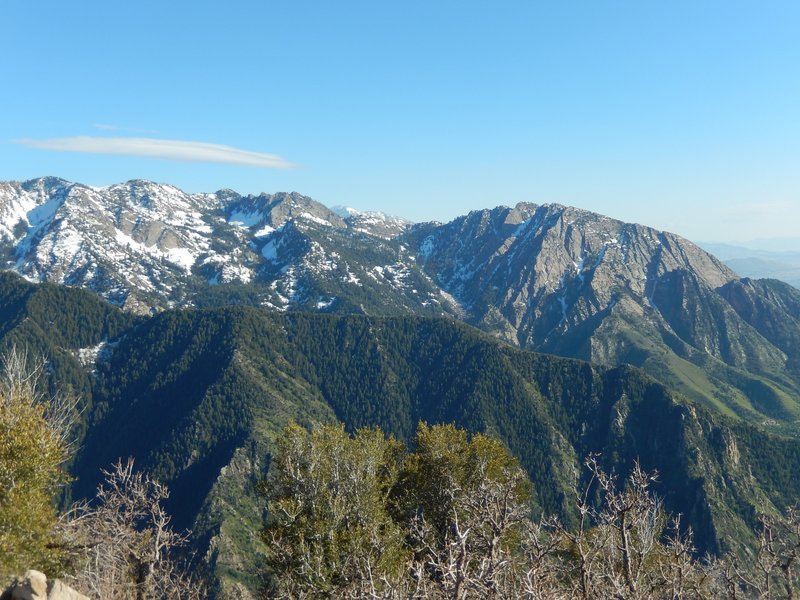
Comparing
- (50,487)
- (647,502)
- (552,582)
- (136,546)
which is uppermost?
Answer: (647,502)

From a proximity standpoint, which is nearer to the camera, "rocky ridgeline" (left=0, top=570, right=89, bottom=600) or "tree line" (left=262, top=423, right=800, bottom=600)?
"rocky ridgeline" (left=0, top=570, right=89, bottom=600)

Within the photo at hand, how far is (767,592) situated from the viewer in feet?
93.9

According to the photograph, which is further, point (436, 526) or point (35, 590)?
point (436, 526)

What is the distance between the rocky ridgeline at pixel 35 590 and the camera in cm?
2791

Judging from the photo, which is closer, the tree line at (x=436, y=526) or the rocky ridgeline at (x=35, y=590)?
the rocky ridgeline at (x=35, y=590)

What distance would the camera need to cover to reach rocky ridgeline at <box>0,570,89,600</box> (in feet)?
91.6

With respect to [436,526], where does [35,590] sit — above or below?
above

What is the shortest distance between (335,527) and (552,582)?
1862cm

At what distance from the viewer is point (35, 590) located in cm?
2791

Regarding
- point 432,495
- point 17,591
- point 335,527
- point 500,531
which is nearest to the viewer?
point 500,531

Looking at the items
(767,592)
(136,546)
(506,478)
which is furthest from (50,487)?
(767,592)

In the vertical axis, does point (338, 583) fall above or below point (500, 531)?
below

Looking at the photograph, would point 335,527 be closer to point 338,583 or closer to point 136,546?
point 338,583

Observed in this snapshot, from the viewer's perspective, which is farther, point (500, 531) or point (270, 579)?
point (270, 579)
